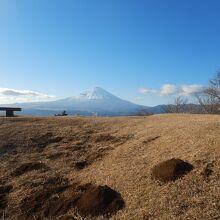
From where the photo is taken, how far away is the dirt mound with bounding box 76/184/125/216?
9.28m

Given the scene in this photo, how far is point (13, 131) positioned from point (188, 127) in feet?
32.4

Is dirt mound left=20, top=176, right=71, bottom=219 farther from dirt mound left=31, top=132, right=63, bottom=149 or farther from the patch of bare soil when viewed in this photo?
dirt mound left=31, top=132, right=63, bottom=149

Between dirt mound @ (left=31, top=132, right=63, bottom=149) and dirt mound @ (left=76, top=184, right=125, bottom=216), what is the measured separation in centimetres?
757

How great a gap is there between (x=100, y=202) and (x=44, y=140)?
9.13 m

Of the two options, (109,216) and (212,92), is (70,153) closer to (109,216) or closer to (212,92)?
(109,216)

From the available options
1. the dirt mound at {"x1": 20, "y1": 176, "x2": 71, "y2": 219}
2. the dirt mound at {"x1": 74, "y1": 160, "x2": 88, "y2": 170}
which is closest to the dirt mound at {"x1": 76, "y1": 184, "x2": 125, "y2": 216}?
the dirt mound at {"x1": 20, "y1": 176, "x2": 71, "y2": 219}

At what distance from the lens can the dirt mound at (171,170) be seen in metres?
10.2

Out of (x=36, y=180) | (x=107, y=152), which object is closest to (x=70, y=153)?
(x=107, y=152)

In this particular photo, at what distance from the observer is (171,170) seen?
34.2 feet

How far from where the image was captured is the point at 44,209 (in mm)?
10070

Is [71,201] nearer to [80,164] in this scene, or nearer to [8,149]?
[80,164]

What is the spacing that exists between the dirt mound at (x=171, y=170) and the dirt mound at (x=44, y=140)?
794 centimetres

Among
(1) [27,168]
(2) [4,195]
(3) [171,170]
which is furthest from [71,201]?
(1) [27,168]

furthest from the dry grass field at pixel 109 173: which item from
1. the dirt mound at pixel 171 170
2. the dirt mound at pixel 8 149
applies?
the dirt mound at pixel 171 170
